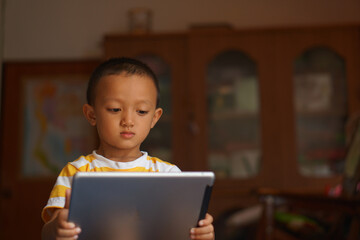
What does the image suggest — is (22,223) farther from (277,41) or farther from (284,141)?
(277,41)

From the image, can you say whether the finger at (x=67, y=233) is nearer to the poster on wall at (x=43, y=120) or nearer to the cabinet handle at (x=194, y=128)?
the cabinet handle at (x=194, y=128)

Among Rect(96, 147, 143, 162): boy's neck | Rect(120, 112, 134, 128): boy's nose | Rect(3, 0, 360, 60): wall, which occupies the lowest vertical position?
Rect(96, 147, 143, 162): boy's neck

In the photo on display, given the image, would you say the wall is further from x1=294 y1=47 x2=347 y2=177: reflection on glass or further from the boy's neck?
the boy's neck

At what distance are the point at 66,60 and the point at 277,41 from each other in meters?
1.37

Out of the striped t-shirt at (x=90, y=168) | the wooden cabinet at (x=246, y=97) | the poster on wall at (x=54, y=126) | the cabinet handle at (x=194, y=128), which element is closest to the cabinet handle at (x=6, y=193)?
the poster on wall at (x=54, y=126)

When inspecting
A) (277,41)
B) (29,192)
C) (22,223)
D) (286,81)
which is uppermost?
(277,41)

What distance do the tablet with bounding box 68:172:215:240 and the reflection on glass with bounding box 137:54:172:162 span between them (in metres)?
1.89

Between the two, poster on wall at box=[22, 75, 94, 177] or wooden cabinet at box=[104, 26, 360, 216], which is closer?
wooden cabinet at box=[104, 26, 360, 216]

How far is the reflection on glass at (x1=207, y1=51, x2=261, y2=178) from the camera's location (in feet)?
8.38

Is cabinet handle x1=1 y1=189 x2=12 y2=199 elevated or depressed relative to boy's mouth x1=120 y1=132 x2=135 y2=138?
depressed

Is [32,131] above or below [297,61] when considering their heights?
A: below

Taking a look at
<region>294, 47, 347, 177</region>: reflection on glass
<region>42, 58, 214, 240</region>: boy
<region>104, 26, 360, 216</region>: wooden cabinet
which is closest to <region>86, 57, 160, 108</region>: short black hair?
<region>42, 58, 214, 240</region>: boy

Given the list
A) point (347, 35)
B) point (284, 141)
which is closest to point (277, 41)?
point (347, 35)

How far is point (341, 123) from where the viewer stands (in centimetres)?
257
